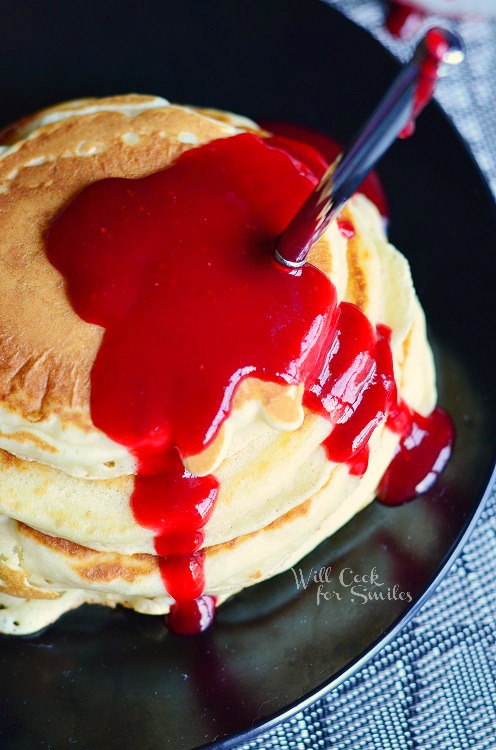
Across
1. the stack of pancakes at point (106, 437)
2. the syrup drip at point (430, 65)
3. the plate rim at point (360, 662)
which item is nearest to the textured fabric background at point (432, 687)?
the plate rim at point (360, 662)

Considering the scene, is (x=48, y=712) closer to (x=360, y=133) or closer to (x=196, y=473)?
(x=196, y=473)

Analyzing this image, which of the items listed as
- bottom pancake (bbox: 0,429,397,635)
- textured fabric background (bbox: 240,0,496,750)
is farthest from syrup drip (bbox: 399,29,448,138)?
textured fabric background (bbox: 240,0,496,750)

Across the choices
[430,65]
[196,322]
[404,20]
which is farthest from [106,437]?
[404,20]

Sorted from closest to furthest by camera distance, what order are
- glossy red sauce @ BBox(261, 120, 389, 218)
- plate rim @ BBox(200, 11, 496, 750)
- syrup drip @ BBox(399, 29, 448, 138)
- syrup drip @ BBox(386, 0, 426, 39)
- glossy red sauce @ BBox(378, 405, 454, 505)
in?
syrup drip @ BBox(399, 29, 448, 138), plate rim @ BBox(200, 11, 496, 750), glossy red sauce @ BBox(378, 405, 454, 505), glossy red sauce @ BBox(261, 120, 389, 218), syrup drip @ BBox(386, 0, 426, 39)

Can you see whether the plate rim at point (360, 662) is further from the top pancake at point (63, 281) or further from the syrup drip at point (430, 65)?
the syrup drip at point (430, 65)

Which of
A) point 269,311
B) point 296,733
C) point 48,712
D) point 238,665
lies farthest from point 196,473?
point 296,733

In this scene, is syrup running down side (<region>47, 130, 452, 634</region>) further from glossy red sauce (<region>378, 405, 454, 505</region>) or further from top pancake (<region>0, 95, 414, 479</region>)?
glossy red sauce (<region>378, 405, 454, 505</region>)
